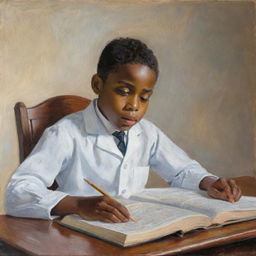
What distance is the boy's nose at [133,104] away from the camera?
1.27 m

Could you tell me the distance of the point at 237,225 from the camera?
1.05 metres

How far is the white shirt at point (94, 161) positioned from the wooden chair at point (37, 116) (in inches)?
7.7

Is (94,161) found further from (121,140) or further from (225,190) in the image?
(225,190)

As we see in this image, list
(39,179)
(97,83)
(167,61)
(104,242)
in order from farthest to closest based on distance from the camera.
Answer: (167,61) → (97,83) → (39,179) → (104,242)

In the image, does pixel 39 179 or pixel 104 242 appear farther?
pixel 39 179

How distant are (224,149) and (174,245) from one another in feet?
4.76

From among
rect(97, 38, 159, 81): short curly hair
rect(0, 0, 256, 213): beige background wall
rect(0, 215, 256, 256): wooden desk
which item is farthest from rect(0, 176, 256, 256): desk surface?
rect(0, 0, 256, 213): beige background wall

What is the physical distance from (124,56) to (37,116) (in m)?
0.43

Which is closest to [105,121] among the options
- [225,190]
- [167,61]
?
[225,190]

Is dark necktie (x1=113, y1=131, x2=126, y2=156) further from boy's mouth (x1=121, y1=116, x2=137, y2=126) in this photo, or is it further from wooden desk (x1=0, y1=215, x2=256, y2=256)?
wooden desk (x1=0, y1=215, x2=256, y2=256)

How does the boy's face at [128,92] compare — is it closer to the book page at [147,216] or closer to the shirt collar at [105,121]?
the shirt collar at [105,121]

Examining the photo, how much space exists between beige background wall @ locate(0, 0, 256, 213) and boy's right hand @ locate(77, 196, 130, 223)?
2.66ft

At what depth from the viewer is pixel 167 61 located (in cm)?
212

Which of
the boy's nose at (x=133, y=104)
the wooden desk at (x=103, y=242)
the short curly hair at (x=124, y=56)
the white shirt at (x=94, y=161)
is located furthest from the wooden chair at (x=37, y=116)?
the wooden desk at (x=103, y=242)
